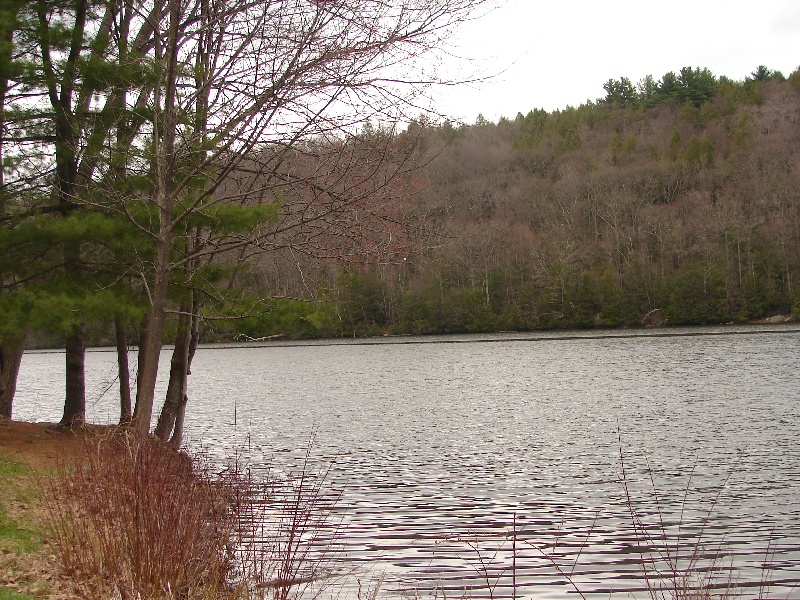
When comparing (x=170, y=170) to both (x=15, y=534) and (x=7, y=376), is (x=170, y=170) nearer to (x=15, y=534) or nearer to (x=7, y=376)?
(x=15, y=534)

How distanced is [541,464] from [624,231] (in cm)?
8867

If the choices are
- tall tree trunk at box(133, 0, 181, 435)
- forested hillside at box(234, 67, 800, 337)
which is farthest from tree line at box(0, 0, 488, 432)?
forested hillside at box(234, 67, 800, 337)

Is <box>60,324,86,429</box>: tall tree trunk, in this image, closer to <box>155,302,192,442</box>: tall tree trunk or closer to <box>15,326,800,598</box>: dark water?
<box>155,302,192,442</box>: tall tree trunk

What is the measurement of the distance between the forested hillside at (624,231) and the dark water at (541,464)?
87.4ft

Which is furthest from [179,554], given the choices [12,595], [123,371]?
[123,371]

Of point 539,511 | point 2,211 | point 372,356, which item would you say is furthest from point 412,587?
point 372,356

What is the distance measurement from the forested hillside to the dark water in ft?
87.4

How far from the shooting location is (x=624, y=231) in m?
100

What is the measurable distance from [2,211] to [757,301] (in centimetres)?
7745

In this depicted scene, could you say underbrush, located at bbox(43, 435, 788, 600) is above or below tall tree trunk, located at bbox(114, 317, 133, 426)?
below

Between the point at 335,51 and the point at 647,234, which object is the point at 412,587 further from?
the point at 647,234

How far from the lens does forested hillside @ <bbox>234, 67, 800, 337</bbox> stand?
81.6 m

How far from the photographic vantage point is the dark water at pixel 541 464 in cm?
907

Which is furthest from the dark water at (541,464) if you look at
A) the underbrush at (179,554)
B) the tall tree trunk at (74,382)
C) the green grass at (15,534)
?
the tall tree trunk at (74,382)
